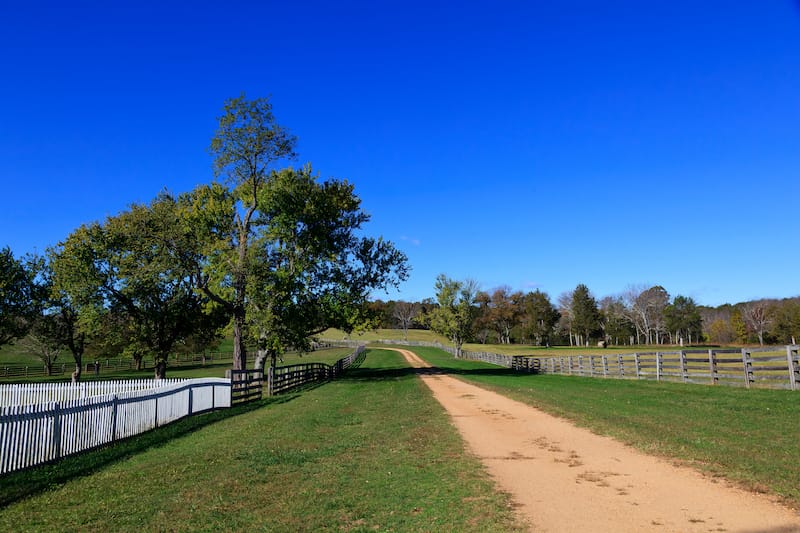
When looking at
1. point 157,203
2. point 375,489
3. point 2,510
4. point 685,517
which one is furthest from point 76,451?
point 157,203

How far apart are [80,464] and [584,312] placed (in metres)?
112

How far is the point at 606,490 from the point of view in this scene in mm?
7055

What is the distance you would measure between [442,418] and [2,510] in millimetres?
10297

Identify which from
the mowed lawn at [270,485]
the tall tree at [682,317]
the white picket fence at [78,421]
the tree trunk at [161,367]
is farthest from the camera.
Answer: the tall tree at [682,317]

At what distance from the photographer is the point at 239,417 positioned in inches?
679

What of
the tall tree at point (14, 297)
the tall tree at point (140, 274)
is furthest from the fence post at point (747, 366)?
the tall tree at point (14, 297)

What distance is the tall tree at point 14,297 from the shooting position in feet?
137

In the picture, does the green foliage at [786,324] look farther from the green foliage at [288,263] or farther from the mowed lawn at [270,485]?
the mowed lawn at [270,485]

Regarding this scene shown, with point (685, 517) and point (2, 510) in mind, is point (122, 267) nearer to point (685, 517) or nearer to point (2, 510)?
point (2, 510)

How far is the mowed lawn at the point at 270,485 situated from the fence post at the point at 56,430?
412mm

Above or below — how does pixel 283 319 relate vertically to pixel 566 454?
above

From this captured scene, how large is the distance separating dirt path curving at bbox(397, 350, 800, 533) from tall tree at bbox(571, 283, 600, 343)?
10603 centimetres

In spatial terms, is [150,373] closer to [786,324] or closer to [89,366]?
[89,366]

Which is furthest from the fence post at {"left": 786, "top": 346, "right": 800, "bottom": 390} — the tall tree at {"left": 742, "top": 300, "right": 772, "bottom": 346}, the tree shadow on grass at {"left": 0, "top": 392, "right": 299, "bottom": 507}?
the tall tree at {"left": 742, "top": 300, "right": 772, "bottom": 346}
